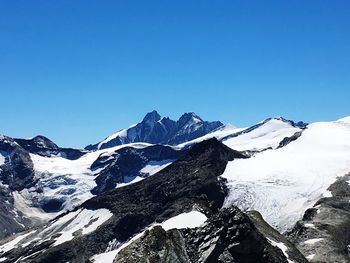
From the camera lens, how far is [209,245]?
177 ft

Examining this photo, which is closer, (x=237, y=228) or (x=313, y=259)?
(x=237, y=228)

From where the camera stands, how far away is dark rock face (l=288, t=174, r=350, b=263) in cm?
10162

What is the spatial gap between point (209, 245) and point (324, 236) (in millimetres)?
70676

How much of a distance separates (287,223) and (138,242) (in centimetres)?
14824

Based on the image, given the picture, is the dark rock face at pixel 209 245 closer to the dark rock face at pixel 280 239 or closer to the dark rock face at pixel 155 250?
the dark rock face at pixel 155 250

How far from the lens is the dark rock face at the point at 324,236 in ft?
333

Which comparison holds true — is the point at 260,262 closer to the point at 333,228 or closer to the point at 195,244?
the point at 195,244

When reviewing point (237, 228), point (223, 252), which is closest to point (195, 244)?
point (223, 252)

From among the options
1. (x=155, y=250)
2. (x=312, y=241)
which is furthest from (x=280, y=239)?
(x=155, y=250)

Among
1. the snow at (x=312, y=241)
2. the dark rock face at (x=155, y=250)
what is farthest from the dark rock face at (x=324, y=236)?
the dark rock face at (x=155, y=250)

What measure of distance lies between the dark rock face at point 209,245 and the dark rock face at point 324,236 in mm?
39317

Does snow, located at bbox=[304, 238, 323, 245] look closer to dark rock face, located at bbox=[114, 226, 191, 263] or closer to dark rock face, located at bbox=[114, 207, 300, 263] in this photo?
dark rock face, located at bbox=[114, 207, 300, 263]

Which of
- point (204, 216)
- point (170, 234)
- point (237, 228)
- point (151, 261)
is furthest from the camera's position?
point (204, 216)

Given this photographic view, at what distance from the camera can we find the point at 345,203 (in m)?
181
